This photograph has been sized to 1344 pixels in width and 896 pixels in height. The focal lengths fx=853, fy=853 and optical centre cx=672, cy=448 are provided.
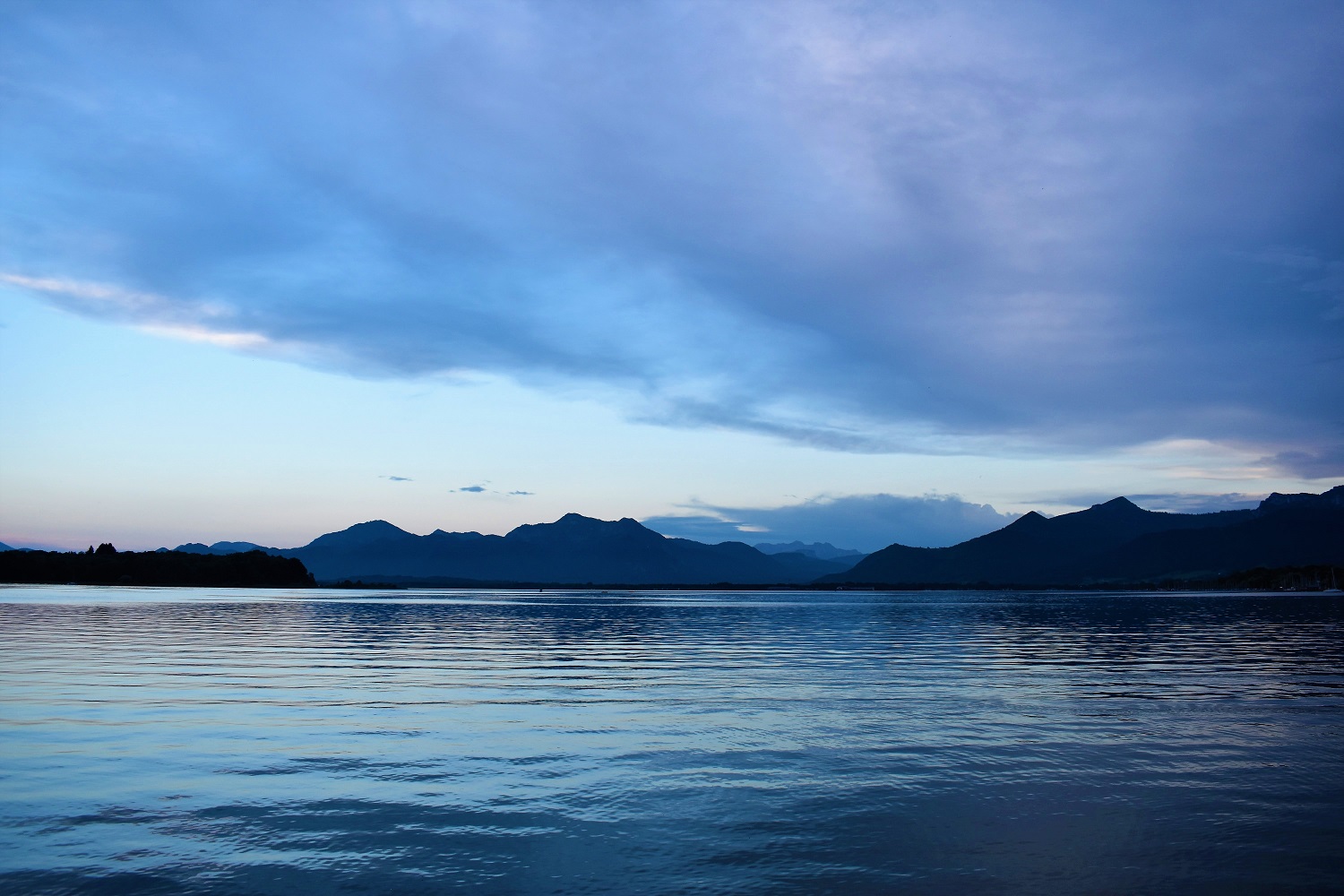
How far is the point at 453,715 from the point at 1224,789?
21.4 meters

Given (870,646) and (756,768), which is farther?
(870,646)

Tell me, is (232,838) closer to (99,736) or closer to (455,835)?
(455,835)

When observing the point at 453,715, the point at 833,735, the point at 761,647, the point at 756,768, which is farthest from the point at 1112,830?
the point at 761,647

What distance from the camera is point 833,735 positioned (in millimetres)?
24484

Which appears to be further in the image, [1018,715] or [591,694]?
[591,694]

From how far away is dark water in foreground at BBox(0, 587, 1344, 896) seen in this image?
44.2ft

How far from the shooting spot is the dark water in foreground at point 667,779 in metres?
13.5

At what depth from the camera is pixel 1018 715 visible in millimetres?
28188

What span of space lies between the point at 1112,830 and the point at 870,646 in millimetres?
42974

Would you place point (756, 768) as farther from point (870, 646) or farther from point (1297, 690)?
point (870, 646)

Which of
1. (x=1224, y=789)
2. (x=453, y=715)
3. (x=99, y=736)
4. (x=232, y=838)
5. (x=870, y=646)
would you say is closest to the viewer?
(x=232, y=838)

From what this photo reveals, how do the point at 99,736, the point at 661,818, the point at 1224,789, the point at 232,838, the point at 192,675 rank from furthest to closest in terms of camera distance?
the point at 192,675, the point at 99,736, the point at 1224,789, the point at 661,818, the point at 232,838

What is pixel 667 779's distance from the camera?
19328mm

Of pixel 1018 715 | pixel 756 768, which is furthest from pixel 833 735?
pixel 1018 715
